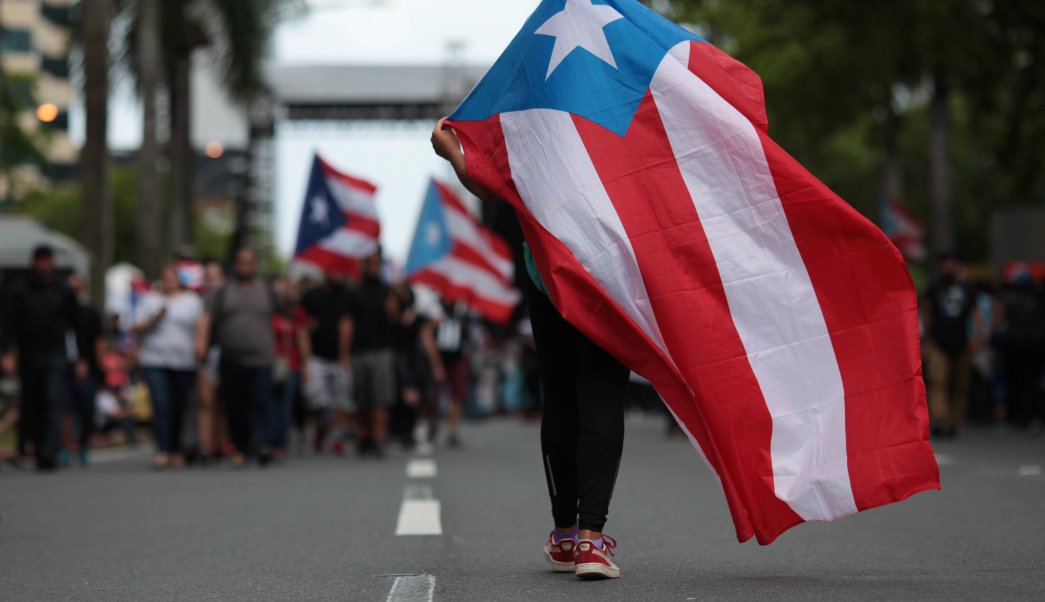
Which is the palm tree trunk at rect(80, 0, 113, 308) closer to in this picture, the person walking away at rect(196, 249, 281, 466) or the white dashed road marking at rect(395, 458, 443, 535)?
the person walking away at rect(196, 249, 281, 466)

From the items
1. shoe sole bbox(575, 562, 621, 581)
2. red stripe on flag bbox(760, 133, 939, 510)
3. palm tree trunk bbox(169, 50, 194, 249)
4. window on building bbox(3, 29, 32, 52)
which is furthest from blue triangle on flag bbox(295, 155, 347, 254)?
window on building bbox(3, 29, 32, 52)

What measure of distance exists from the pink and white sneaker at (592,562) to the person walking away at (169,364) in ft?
32.6

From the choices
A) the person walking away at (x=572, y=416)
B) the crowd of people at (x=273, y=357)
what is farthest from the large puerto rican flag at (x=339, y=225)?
the person walking away at (x=572, y=416)

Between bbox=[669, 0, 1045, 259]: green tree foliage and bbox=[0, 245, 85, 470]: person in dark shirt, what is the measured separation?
11517 millimetres

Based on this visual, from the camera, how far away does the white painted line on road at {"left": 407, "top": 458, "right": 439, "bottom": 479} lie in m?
14.2

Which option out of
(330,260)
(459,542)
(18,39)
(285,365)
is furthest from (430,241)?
(18,39)

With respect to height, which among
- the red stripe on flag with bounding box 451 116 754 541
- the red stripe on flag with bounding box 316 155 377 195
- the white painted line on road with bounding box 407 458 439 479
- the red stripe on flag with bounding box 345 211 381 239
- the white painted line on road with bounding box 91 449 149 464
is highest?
the red stripe on flag with bounding box 316 155 377 195

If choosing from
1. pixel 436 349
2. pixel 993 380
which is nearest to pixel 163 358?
pixel 436 349

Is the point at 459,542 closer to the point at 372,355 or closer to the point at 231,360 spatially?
the point at 231,360

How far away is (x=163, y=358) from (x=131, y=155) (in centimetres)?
15502

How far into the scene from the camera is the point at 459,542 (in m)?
8.64

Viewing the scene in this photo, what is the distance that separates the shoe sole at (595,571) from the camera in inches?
268

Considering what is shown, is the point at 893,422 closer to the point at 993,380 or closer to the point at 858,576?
the point at 858,576

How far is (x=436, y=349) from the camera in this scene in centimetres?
2052
